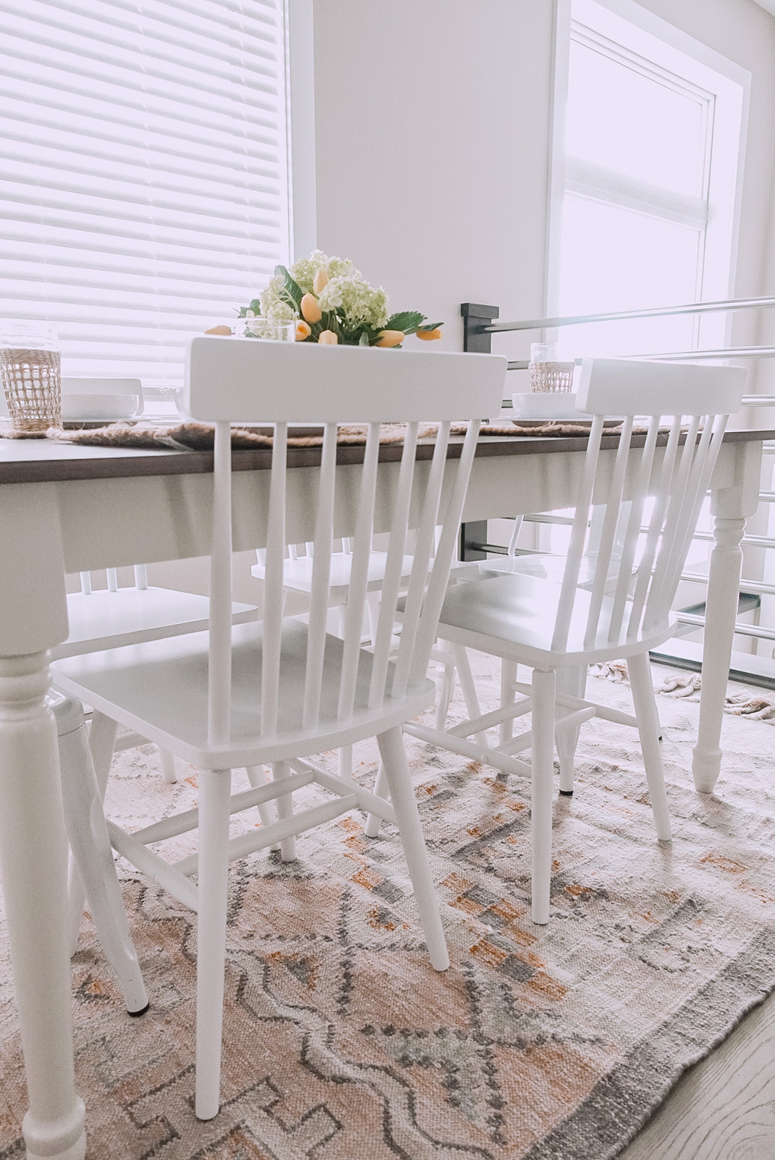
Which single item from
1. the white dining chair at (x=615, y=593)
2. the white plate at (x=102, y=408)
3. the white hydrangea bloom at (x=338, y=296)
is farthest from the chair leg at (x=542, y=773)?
the white plate at (x=102, y=408)

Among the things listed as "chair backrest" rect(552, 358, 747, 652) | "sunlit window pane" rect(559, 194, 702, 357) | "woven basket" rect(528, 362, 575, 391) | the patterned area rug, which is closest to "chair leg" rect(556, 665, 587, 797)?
the patterned area rug

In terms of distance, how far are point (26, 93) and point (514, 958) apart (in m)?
2.18

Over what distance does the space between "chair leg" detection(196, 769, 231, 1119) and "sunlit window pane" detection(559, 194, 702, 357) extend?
9.55ft

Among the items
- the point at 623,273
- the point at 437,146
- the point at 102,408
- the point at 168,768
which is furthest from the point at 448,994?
the point at 623,273

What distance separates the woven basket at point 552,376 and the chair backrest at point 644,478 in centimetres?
27

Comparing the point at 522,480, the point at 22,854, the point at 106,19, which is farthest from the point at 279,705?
the point at 106,19

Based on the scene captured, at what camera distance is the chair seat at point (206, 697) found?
913 millimetres

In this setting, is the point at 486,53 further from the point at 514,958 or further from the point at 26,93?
the point at 514,958

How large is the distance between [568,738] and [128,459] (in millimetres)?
1235

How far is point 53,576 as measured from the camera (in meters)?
0.77

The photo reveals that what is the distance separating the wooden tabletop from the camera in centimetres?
72

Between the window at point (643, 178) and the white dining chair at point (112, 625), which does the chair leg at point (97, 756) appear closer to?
the white dining chair at point (112, 625)

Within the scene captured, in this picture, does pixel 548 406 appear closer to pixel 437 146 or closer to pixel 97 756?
pixel 97 756

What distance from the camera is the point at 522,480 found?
4.02 ft
